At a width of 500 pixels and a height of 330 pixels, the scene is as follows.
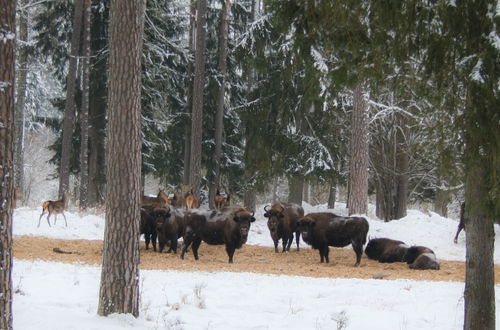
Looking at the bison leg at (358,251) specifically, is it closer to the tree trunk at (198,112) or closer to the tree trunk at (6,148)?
the tree trunk at (198,112)

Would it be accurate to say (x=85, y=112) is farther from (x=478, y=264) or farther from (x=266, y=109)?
(x=478, y=264)

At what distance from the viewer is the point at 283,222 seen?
56.2 ft

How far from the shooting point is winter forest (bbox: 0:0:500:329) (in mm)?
6078

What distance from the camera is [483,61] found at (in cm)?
Answer: 574

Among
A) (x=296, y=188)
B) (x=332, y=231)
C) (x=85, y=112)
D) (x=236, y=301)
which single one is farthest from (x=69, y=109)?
(x=236, y=301)

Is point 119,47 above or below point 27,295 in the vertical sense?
above

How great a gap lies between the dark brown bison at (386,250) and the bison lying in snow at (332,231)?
1.07m

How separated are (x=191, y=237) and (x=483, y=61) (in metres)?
10.9

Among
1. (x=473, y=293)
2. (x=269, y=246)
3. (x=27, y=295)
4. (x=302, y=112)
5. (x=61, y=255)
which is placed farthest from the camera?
(x=302, y=112)

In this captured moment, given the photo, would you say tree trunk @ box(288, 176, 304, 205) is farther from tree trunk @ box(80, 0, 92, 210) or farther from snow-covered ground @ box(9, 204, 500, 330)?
snow-covered ground @ box(9, 204, 500, 330)

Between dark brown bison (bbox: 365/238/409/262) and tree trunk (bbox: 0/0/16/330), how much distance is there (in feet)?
41.3

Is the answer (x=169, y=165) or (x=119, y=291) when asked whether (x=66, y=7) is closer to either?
(x=169, y=165)

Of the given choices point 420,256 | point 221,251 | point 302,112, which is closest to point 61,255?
point 221,251

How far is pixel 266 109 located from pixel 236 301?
16.6 meters
